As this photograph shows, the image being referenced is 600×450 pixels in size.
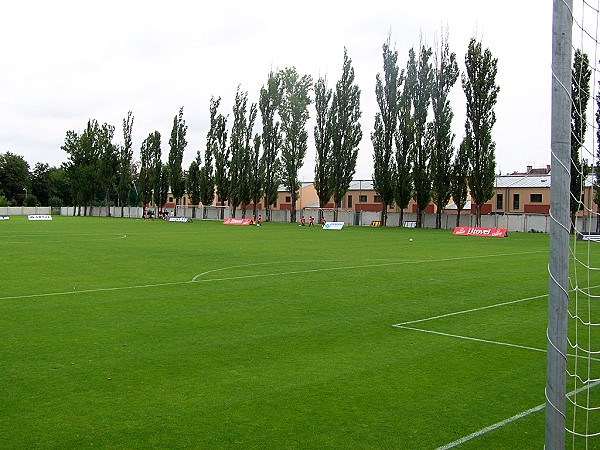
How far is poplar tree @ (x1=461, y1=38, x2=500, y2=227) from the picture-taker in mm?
60000

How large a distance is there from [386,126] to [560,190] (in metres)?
66.5

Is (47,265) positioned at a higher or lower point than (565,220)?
lower

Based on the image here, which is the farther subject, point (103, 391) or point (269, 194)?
point (269, 194)

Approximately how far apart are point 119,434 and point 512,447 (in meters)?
3.75

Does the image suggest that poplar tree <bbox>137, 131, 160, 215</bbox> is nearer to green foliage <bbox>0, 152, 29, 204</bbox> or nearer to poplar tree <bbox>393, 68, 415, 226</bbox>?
green foliage <bbox>0, 152, 29, 204</bbox>

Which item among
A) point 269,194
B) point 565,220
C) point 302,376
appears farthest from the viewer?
point 269,194

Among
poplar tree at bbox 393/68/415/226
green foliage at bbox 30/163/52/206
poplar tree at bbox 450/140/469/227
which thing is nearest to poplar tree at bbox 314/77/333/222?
poplar tree at bbox 393/68/415/226

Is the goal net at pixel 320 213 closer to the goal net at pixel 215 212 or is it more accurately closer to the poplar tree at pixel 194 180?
the goal net at pixel 215 212

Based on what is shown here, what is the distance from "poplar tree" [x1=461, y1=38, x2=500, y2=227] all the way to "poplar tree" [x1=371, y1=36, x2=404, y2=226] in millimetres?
10049

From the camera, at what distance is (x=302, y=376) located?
8227 mm

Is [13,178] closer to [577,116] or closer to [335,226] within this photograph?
[335,226]

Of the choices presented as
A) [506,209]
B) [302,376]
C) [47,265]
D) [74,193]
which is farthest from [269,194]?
[302,376]

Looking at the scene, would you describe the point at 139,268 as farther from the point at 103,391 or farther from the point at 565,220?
the point at 565,220

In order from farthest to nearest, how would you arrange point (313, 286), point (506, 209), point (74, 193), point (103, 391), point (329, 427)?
point (74, 193), point (506, 209), point (313, 286), point (103, 391), point (329, 427)
